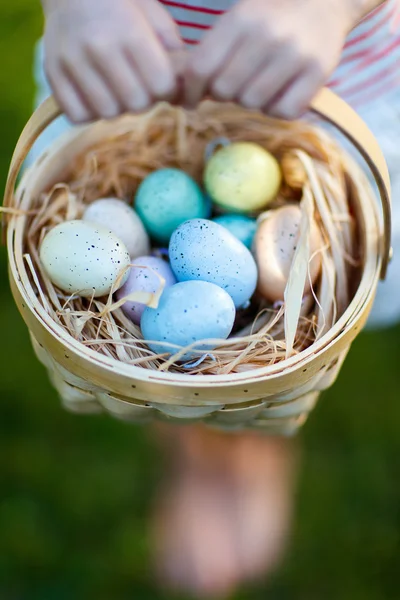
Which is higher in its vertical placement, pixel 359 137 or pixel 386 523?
pixel 359 137

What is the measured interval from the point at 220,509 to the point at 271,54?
97 cm

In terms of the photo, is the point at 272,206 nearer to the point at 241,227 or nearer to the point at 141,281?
the point at 241,227

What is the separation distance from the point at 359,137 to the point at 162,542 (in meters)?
0.91

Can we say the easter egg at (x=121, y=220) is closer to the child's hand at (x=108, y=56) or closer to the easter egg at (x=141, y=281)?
the easter egg at (x=141, y=281)

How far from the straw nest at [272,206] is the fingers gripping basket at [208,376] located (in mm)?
34

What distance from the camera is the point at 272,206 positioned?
1.07 metres

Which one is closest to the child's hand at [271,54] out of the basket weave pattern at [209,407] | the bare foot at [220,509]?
the basket weave pattern at [209,407]

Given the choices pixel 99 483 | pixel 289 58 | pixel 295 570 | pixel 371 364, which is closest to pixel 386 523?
pixel 295 570

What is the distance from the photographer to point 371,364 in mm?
1592

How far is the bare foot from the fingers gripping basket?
53cm

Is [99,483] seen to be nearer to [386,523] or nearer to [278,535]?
[278,535]

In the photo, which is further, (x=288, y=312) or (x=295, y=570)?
(x=295, y=570)

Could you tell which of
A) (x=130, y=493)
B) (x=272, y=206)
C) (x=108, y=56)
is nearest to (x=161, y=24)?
(x=108, y=56)

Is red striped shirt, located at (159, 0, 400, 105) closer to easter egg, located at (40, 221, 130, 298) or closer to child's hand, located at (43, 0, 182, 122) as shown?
child's hand, located at (43, 0, 182, 122)
